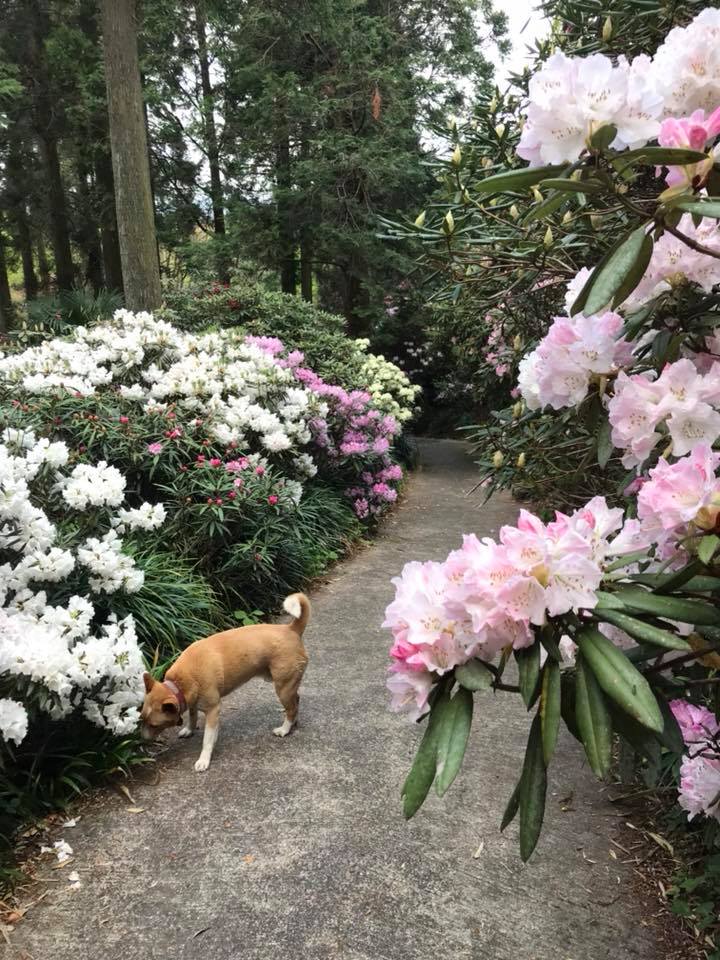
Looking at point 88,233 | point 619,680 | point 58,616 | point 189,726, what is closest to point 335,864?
point 189,726

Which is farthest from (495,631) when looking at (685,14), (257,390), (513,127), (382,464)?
(382,464)

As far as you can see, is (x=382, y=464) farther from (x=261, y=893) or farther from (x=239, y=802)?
(x=261, y=893)

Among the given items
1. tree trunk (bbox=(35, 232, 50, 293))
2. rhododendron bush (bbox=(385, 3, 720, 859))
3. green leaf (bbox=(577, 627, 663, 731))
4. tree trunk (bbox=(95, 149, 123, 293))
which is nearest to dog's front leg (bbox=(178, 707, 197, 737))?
rhododendron bush (bbox=(385, 3, 720, 859))

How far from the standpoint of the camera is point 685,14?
7.14 feet

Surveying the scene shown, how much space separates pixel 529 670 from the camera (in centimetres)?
100

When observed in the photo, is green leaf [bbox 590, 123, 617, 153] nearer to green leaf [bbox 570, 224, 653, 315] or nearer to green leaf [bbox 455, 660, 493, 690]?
green leaf [bbox 570, 224, 653, 315]

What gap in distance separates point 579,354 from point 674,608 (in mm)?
504

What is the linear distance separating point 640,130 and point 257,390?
4572 millimetres

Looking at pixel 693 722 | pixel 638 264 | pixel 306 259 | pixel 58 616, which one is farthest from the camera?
pixel 306 259

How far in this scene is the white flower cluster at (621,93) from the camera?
1.03 metres

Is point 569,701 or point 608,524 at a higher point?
point 608,524

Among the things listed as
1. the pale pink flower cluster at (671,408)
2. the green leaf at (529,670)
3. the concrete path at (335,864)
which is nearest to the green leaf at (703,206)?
the pale pink flower cluster at (671,408)

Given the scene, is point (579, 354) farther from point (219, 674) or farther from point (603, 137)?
point (219, 674)

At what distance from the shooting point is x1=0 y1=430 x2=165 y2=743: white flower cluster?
236 cm
